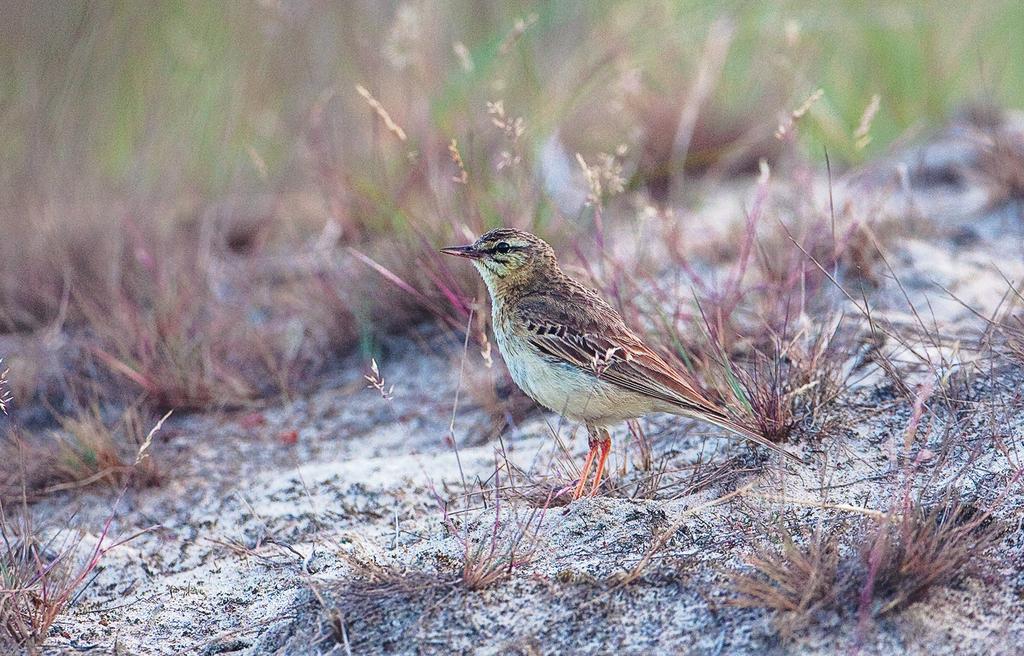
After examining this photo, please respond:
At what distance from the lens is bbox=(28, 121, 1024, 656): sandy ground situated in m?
2.71

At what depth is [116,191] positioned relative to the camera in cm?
637

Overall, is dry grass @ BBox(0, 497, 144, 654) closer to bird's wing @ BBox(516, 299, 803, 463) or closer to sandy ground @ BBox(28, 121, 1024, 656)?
sandy ground @ BBox(28, 121, 1024, 656)

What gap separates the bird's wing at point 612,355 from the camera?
3.36 m

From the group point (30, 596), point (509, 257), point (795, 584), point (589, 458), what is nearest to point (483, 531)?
point (589, 458)

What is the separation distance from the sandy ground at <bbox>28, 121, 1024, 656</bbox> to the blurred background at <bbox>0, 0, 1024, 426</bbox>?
53cm

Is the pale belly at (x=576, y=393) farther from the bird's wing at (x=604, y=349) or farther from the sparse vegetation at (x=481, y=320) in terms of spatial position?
the sparse vegetation at (x=481, y=320)

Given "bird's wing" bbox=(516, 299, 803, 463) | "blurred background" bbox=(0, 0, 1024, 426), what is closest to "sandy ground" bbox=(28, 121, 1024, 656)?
"bird's wing" bbox=(516, 299, 803, 463)

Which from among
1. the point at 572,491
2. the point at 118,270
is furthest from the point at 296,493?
the point at 118,270

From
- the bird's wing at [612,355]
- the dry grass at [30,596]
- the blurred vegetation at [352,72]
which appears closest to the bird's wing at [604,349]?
the bird's wing at [612,355]

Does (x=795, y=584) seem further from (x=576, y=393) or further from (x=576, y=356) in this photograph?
(x=576, y=356)

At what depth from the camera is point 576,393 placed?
11.5 ft

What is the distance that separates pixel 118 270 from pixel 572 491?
3.07 m

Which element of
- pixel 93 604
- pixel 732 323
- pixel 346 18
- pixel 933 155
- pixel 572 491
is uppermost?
pixel 346 18

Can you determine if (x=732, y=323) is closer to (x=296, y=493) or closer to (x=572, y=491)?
(x=572, y=491)
